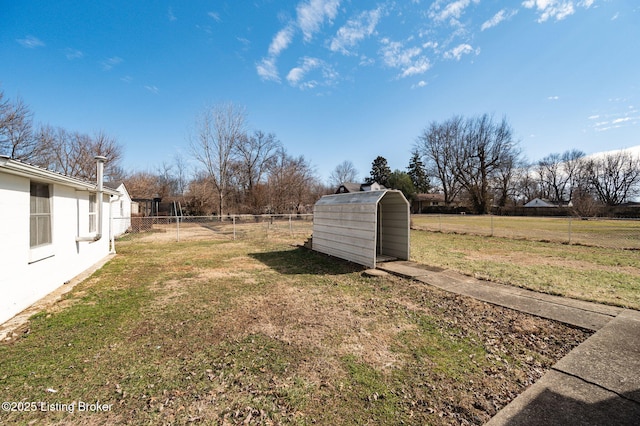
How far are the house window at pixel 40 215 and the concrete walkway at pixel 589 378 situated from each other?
23.2 ft

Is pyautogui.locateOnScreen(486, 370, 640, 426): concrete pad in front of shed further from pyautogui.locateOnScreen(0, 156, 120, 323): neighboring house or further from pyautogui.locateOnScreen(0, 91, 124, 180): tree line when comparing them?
pyautogui.locateOnScreen(0, 91, 124, 180): tree line

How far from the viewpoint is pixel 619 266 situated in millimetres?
7270

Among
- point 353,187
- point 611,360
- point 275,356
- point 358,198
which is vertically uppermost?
point 353,187

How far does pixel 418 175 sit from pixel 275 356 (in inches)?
2107

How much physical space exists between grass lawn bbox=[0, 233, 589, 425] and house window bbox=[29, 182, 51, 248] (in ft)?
3.97

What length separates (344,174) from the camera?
58906 mm

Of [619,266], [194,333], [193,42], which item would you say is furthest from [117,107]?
[619,266]

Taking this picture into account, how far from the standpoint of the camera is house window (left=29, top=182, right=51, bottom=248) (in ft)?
15.0

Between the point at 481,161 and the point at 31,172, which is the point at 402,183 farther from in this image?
the point at 31,172

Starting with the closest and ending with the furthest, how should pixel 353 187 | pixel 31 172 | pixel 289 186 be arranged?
pixel 31 172, pixel 289 186, pixel 353 187

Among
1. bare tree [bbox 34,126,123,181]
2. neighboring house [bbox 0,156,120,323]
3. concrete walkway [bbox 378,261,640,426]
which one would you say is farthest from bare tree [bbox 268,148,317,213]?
concrete walkway [bbox 378,261,640,426]

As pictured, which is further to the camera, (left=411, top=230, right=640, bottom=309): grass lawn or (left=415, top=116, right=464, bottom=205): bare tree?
(left=415, top=116, right=464, bottom=205): bare tree

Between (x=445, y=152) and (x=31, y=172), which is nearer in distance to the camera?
(x=31, y=172)

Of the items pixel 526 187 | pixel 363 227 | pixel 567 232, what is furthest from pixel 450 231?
pixel 526 187
